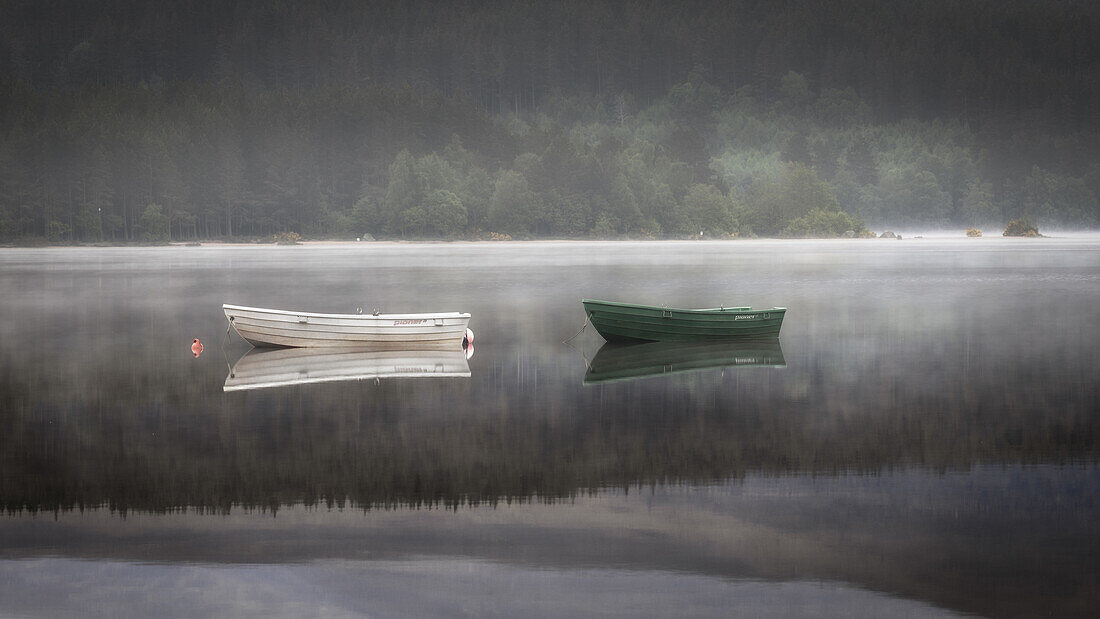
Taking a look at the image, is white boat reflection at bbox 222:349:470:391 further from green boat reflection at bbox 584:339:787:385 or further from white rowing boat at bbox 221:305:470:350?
green boat reflection at bbox 584:339:787:385

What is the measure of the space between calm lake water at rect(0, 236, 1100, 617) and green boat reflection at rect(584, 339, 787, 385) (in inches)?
8.7

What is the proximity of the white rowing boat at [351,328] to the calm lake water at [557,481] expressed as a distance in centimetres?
98

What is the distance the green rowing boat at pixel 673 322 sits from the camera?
37406 mm

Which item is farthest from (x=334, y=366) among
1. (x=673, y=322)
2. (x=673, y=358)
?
(x=673, y=322)

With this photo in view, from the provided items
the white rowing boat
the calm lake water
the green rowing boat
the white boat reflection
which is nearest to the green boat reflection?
the calm lake water

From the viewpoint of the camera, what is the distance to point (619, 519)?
51.1ft

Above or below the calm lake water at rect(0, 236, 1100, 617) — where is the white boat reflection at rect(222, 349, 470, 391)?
above

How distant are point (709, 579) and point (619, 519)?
250cm

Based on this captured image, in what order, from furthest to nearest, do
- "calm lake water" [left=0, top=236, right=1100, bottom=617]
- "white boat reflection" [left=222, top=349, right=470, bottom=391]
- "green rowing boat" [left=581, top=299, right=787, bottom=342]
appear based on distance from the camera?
"green rowing boat" [left=581, top=299, right=787, bottom=342]
"white boat reflection" [left=222, top=349, right=470, bottom=391]
"calm lake water" [left=0, top=236, right=1100, bottom=617]

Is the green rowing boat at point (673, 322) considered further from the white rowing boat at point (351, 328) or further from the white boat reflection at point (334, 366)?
the white boat reflection at point (334, 366)

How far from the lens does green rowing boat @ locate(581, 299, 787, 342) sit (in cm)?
3741

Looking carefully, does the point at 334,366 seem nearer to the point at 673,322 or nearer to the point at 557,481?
the point at 673,322

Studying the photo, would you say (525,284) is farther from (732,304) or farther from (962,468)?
(962,468)

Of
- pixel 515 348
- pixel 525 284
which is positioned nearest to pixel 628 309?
pixel 515 348
